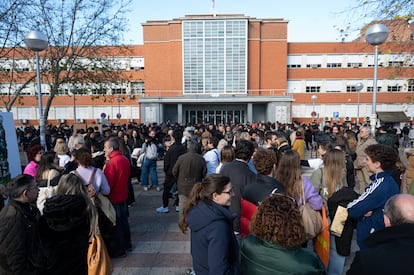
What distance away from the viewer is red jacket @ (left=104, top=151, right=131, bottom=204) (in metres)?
4.32

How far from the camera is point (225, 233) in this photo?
2162mm

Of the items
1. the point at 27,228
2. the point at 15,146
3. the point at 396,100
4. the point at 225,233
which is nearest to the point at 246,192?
the point at 225,233

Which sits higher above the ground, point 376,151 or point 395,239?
point 376,151

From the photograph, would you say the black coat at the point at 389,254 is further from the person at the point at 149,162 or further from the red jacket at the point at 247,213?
the person at the point at 149,162

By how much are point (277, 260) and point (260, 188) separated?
123 cm

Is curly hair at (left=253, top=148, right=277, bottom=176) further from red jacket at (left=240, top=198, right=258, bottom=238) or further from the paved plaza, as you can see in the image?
the paved plaza

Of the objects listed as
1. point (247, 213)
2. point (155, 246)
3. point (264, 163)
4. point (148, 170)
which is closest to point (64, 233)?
point (247, 213)

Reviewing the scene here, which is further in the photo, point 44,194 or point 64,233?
point 44,194

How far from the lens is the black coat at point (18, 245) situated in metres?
2.26

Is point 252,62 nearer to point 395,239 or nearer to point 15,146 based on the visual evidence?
point 15,146

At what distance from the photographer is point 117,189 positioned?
4367 mm

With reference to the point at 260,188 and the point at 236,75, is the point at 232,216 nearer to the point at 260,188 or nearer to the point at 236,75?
the point at 260,188

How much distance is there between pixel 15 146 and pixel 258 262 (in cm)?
575

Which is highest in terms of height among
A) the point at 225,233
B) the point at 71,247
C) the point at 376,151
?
the point at 376,151
